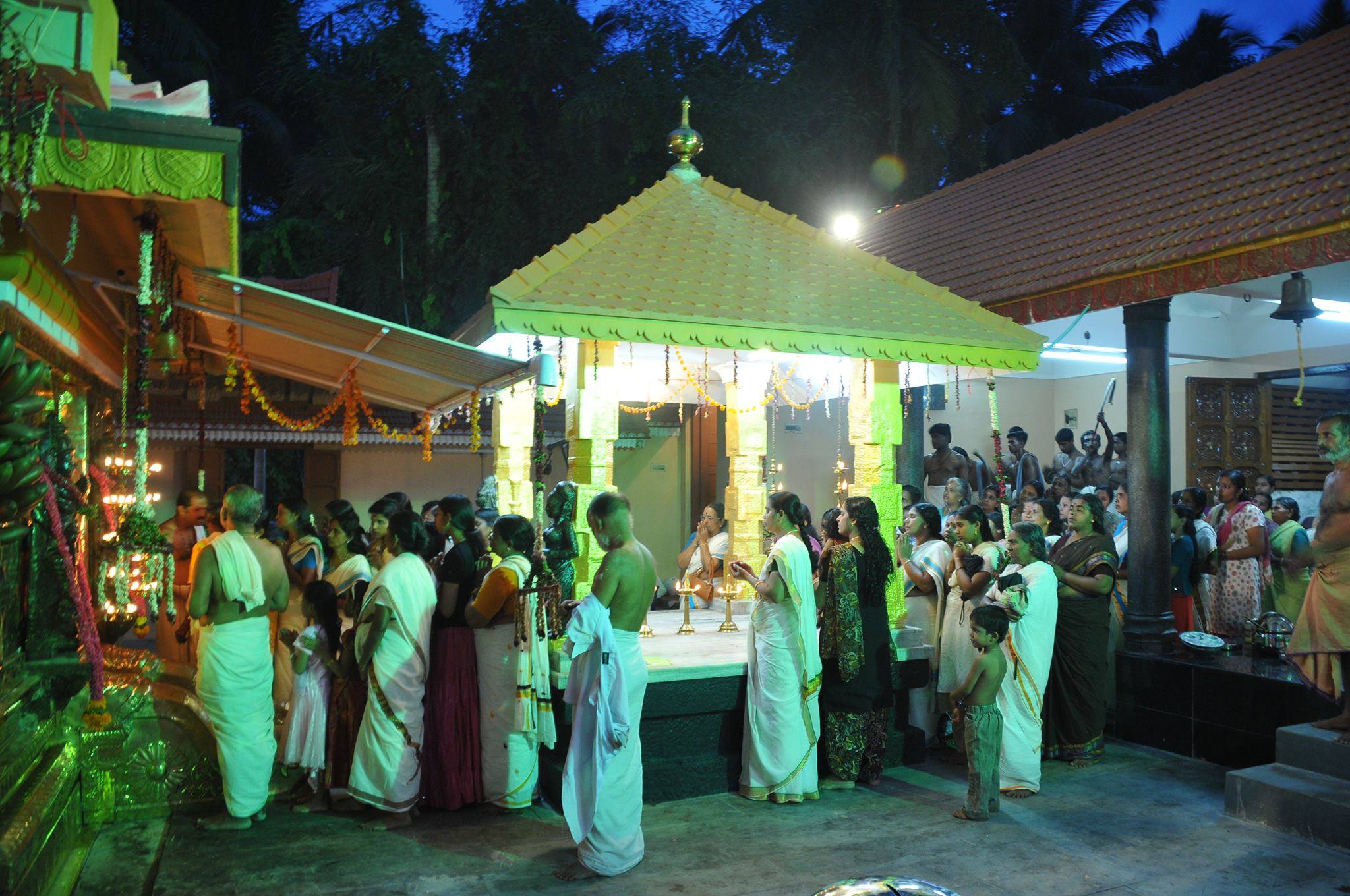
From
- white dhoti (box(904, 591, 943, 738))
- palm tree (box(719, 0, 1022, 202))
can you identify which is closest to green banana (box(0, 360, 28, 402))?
→ white dhoti (box(904, 591, 943, 738))

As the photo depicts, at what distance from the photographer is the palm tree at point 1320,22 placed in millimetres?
23781

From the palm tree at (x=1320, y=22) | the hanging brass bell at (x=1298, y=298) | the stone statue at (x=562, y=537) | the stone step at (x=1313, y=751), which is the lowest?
the stone step at (x=1313, y=751)

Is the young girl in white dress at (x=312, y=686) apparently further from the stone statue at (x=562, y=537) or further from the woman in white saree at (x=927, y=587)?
the woman in white saree at (x=927, y=587)

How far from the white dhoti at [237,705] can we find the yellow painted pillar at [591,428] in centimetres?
208

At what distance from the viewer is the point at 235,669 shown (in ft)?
18.3

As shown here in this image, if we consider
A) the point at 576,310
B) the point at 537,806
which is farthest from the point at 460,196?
the point at 537,806

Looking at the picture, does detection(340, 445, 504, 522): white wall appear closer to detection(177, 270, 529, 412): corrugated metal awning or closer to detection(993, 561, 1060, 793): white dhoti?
detection(177, 270, 529, 412): corrugated metal awning

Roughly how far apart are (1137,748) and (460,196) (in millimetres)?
16308

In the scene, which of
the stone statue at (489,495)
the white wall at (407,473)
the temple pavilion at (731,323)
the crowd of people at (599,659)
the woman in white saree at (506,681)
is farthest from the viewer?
the white wall at (407,473)

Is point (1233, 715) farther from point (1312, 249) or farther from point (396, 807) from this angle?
point (396, 807)

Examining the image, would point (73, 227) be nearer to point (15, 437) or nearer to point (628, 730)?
point (15, 437)

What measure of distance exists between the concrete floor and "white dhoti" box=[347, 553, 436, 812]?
0.75ft

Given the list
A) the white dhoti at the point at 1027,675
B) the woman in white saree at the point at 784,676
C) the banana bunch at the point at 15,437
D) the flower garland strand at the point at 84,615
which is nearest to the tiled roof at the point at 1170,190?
the white dhoti at the point at 1027,675

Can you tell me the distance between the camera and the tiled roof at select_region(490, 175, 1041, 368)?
6418mm
